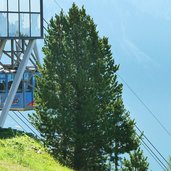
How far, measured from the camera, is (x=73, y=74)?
3578 centimetres

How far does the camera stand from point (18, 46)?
49281 mm

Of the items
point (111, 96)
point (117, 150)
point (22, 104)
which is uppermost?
point (22, 104)

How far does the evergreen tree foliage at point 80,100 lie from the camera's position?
35031 millimetres

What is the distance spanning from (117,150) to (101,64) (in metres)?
4.82

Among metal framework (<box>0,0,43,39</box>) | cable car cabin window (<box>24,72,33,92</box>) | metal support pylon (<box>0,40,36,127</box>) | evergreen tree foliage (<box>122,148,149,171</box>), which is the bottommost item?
evergreen tree foliage (<box>122,148,149,171</box>)

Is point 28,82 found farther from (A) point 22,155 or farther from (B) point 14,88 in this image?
(A) point 22,155

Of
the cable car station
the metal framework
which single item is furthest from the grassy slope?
the metal framework

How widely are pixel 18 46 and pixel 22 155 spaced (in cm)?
2230

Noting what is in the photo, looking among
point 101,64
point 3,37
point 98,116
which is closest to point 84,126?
point 98,116

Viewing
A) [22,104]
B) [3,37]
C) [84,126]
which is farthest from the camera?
[22,104]

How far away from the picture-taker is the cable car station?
143 feet

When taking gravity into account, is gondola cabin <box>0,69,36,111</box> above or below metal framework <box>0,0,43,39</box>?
below

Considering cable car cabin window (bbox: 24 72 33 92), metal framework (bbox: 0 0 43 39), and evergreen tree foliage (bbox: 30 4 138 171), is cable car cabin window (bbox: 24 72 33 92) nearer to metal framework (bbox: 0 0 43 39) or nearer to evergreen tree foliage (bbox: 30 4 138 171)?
metal framework (bbox: 0 0 43 39)

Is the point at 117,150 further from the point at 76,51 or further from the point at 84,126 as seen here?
the point at 76,51
